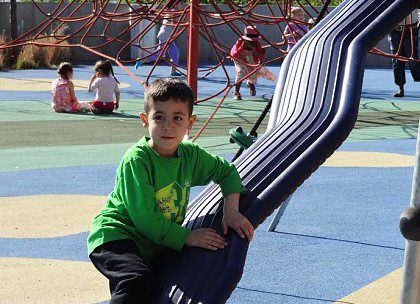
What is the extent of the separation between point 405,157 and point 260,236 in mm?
3419

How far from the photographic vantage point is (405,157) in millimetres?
8008

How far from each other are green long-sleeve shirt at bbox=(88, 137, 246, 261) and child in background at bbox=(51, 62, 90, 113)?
828 centimetres

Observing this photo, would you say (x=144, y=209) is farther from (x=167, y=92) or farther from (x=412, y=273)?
(x=412, y=273)

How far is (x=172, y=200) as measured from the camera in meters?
2.64

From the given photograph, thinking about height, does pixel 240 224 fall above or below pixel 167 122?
below

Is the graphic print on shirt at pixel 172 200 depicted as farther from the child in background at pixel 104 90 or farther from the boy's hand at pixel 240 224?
the child in background at pixel 104 90

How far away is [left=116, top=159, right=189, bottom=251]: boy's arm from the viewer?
2.47 metres

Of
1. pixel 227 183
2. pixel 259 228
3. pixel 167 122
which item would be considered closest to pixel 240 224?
pixel 227 183

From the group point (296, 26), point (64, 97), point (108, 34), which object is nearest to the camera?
point (64, 97)

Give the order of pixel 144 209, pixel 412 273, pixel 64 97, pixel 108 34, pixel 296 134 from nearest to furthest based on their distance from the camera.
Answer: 1. pixel 412 273
2. pixel 296 134
3. pixel 144 209
4. pixel 64 97
5. pixel 108 34

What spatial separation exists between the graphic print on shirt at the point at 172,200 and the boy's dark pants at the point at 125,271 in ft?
0.46

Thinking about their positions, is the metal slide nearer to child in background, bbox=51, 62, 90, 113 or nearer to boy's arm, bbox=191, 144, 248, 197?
boy's arm, bbox=191, 144, 248, 197

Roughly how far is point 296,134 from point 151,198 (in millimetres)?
456

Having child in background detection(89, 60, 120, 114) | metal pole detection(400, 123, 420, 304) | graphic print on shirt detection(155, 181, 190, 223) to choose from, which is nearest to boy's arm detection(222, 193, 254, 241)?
graphic print on shirt detection(155, 181, 190, 223)
